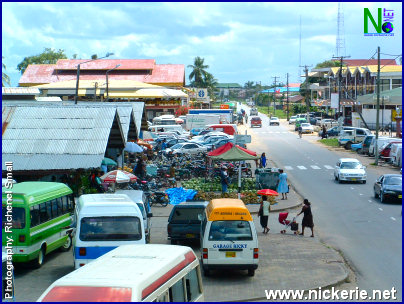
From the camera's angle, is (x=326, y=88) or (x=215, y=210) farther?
(x=326, y=88)

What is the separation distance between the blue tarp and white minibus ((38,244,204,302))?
19858 mm

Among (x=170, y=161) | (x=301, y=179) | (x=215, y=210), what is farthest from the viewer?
(x=170, y=161)

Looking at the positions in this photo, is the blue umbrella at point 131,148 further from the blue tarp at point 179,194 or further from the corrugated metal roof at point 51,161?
the corrugated metal roof at point 51,161

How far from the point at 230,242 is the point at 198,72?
13539 cm

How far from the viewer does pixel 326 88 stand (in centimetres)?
13400

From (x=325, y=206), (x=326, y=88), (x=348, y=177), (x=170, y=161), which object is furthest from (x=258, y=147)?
(x=326, y=88)

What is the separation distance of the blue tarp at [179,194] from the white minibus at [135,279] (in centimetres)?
1986

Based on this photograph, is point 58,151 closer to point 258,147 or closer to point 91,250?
point 91,250

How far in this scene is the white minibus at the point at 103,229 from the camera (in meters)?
16.2

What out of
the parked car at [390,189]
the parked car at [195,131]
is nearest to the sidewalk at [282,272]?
the parked car at [390,189]

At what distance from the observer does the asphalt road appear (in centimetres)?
1791

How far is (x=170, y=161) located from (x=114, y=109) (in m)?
13.3

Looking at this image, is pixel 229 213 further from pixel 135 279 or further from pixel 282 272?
pixel 135 279

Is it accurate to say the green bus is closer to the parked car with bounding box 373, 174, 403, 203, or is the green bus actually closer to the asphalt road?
the asphalt road
